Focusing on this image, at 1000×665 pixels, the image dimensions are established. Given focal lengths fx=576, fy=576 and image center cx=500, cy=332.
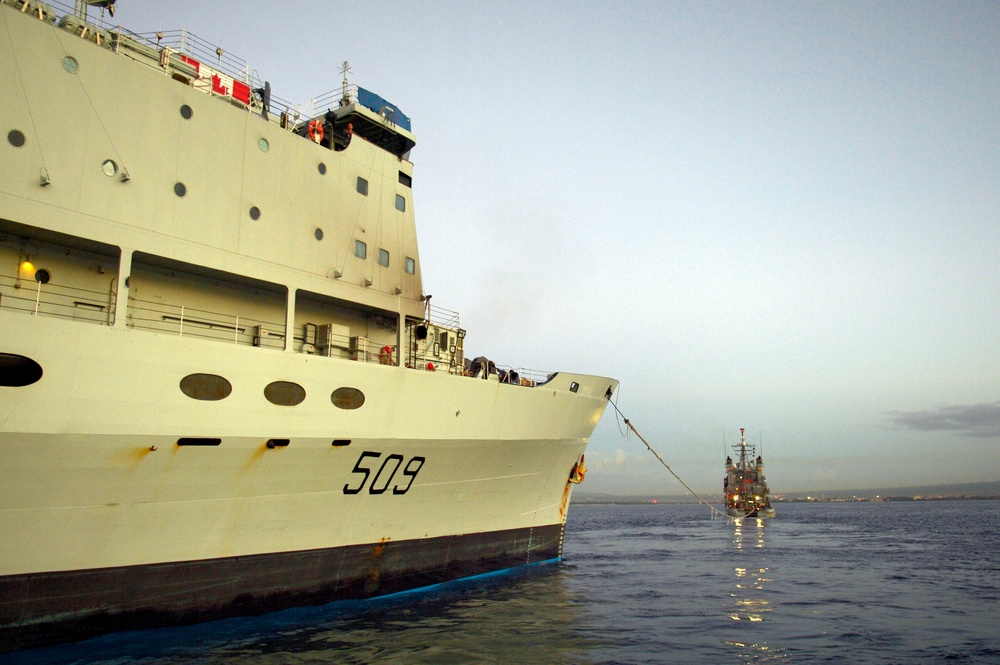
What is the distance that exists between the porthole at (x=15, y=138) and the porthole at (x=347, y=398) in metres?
6.53

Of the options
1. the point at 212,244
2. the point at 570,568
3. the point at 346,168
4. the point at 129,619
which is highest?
the point at 346,168

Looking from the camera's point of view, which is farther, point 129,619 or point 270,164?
point 270,164

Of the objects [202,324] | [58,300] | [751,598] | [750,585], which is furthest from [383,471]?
[750,585]

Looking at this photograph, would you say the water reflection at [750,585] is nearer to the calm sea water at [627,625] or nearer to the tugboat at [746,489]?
the calm sea water at [627,625]

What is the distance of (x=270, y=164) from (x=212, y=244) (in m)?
2.43

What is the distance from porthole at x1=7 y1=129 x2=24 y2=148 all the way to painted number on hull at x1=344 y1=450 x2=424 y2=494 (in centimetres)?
792

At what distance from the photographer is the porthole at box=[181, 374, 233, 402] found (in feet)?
32.1

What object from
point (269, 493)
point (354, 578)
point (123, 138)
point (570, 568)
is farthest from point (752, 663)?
point (123, 138)

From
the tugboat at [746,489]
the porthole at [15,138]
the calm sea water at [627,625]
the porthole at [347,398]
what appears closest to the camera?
the porthole at [15,138]

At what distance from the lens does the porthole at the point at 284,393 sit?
10781 mm

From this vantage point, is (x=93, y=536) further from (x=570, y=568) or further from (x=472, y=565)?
(x=570, y=568)

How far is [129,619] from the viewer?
9406 mm

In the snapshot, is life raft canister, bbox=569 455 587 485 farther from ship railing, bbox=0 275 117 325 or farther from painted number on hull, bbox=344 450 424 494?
ship railing, bbox=0 275 117 325

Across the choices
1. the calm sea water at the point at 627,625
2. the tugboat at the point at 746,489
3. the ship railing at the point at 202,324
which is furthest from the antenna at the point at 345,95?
the tugboat at the point at 746,489
